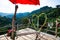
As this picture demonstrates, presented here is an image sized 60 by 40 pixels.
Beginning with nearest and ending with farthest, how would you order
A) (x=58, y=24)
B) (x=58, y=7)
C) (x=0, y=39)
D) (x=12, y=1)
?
(x=12, y=1) < (x=58, y=24) < (x=0, y=39) < (x=58, y=7)

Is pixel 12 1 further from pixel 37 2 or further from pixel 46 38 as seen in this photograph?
pixel 46 38

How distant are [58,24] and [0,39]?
2.25 m

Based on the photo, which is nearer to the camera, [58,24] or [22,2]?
[22,2]

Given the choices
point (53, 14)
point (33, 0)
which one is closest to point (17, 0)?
point (33, 0)

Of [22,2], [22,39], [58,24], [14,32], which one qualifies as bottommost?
[22,39]

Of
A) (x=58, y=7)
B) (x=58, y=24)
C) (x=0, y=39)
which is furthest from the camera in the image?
(x=58, y=7)

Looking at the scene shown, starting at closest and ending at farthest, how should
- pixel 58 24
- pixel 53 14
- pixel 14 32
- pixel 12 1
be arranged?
pixel 12 1 → pixel 14 32 → pixel 58 24 → pixel 53 14

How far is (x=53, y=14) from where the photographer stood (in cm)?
2369

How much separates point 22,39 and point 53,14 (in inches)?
680

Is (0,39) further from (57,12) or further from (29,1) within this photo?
(57,12)

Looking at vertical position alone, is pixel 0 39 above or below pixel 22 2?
below

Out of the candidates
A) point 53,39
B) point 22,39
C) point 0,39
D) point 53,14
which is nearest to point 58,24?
Result: point 53,39

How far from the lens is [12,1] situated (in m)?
Answer: 1.63

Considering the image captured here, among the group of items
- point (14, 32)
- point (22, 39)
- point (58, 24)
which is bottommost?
point (22, 39)
